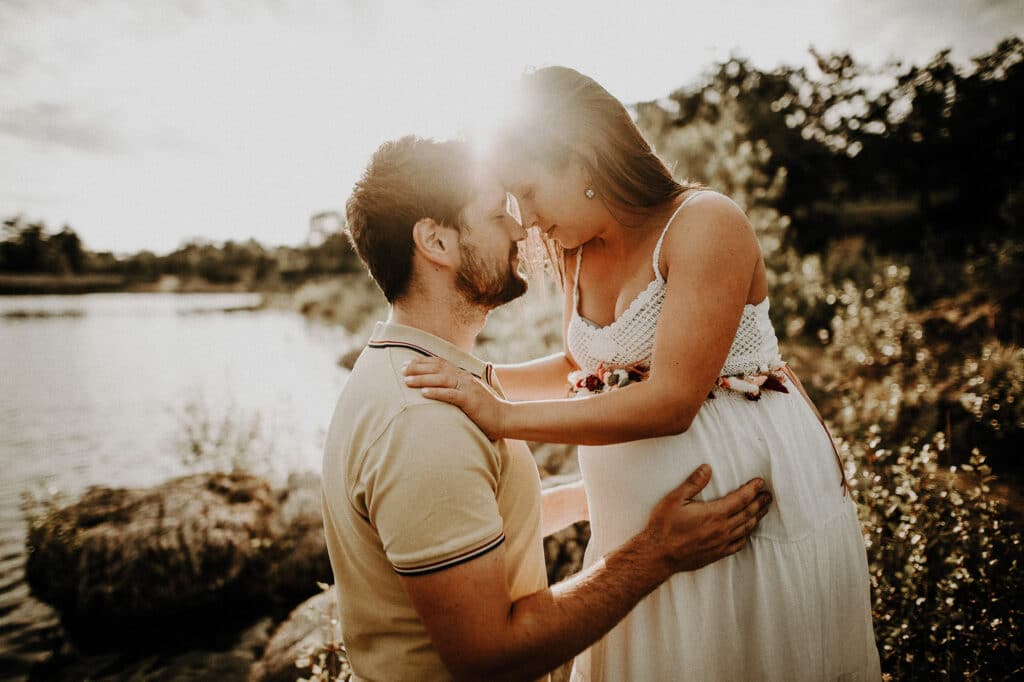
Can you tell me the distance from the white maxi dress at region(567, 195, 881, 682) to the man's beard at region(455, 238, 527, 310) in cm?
46

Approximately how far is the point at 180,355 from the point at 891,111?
32408mm

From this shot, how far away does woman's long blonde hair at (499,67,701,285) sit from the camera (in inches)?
78.7

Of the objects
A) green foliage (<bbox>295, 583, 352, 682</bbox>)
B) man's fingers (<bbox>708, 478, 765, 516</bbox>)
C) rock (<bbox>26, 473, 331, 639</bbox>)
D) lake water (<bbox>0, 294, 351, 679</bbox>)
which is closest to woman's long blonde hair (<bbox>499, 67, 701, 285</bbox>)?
man's fingers (<bbox>708, 478, 765, 516</bbox>)

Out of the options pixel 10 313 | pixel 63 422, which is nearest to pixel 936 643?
pixel 63 422

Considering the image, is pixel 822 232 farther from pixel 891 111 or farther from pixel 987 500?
pixel 987 500

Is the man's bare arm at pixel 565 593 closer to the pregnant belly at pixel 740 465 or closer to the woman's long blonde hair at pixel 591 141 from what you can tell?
the pregnant belly at pixel 740 465

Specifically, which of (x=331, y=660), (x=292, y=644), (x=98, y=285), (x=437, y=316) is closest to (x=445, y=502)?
(x=437, y=316)

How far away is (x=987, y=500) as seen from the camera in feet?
9.63

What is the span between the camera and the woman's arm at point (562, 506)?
2438mm

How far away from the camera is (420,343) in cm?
176

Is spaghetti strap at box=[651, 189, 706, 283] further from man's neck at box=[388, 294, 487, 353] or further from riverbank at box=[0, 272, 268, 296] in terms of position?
riverbank at box=[0, 272, 268, 296]

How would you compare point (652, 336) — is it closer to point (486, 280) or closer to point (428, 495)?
point (486, 280)

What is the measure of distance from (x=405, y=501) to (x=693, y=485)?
913 millimetres

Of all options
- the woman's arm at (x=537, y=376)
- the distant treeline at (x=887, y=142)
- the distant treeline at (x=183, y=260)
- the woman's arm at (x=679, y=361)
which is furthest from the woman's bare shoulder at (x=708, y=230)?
the distant treeline at (x=183, y=260)
